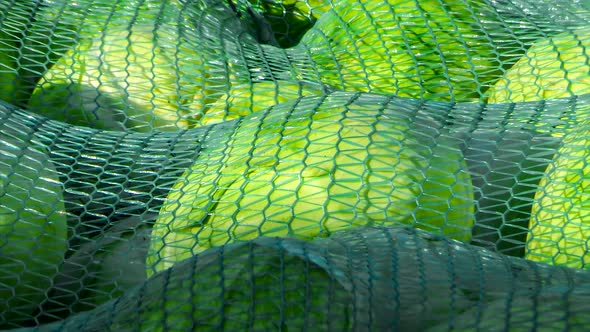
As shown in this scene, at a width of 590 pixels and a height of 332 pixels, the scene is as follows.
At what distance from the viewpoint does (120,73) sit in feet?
6.32

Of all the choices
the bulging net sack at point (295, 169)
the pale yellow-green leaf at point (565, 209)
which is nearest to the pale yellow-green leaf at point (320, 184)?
the bulging net sack at point (295, 169)

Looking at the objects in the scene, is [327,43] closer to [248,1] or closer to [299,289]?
[248,1]

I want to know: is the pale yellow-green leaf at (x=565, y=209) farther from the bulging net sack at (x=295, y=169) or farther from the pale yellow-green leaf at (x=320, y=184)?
the pale yellow-green leaf at (x=320, y=184)

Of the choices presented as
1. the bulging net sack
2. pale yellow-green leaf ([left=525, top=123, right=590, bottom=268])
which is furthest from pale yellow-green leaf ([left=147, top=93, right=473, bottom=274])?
pale yellow-green leaf ([left=525, top=123, right=590, bottom=268])

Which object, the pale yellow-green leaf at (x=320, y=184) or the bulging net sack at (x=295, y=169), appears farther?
the pale yellow-green leaf at (x=320, y=184)

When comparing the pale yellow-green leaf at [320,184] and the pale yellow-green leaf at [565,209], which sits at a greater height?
the pale yellow-green leaf at [565,209]

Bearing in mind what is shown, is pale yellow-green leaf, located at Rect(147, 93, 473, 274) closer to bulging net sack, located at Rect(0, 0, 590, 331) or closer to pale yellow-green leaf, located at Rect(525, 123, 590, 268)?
bulging net sack, located at Rect(0, 0, 590, 331)

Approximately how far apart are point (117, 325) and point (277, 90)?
803mm

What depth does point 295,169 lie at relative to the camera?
1479mm

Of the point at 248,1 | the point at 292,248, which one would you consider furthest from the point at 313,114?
the point at 248,1

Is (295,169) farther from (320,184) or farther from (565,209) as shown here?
(565,209)

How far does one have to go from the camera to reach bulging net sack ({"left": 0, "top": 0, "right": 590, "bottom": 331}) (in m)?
1.18

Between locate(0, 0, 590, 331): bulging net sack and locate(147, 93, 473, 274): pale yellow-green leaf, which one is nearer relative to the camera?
locate(0, 0, 590, 331): bulging net sack

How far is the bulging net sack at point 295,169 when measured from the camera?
3.89ft
